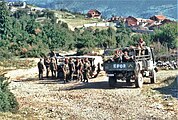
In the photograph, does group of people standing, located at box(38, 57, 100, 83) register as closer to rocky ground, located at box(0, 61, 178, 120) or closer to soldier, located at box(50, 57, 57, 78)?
soldier, located at box(50, 57, 57, 78)

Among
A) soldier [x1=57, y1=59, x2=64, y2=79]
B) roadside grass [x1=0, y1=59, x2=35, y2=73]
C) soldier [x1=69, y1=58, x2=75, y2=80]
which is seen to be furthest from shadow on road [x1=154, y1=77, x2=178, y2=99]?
roadside grass [x1=0, y1=59, x2=35, y2=73]

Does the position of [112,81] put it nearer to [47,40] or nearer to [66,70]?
[66,70]

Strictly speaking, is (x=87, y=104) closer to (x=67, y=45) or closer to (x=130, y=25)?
(x=67, y=45)

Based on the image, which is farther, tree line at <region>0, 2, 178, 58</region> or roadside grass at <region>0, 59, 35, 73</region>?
tree line at <region>0, 2, 178, 58</region>

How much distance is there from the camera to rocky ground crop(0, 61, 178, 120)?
1753 cm

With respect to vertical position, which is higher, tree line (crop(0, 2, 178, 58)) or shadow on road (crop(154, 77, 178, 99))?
tree line (crop(0, 2, 178, 58))

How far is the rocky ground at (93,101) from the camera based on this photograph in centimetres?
1753

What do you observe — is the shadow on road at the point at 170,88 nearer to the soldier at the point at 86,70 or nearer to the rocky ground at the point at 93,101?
the rocky ground at the point at 93,101

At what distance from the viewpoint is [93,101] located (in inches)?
805

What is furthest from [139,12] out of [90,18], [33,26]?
[33,26]

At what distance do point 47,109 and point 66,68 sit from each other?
8346 mm

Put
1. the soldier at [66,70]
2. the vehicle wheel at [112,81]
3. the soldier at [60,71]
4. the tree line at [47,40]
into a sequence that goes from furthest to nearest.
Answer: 1. the tree line at [47,40]
2. the soldier at [60,71]
3. the soldier at [66,70]
4. the vehicle wheel at [112,81]

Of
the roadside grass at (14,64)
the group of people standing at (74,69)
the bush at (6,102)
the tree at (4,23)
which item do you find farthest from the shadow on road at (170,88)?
the tree at (4,23)

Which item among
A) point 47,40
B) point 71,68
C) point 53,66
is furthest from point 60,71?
point 47,40
